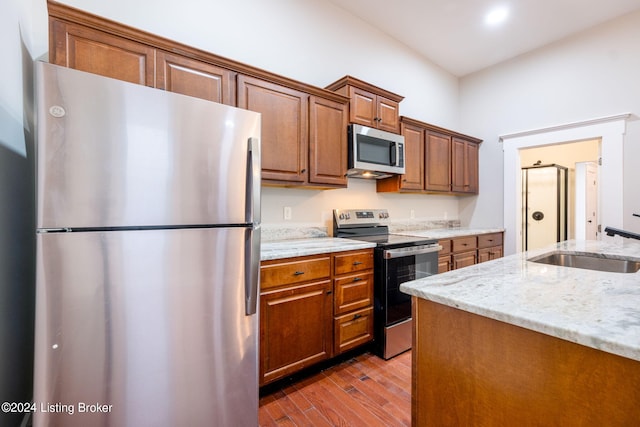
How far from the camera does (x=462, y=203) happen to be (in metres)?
4.36

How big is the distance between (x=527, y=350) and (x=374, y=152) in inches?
85.6

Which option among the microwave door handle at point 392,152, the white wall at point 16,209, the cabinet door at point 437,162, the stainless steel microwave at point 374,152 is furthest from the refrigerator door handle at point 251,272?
the cabinet door at point 437,162

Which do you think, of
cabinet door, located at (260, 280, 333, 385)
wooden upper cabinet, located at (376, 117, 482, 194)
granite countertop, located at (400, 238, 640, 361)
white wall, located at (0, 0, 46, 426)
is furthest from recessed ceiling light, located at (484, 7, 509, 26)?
white wall, located at (0, 0, 46, 426)

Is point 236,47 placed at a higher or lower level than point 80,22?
higher

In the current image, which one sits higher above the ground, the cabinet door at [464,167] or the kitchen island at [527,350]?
the cabinet door at [464,167]

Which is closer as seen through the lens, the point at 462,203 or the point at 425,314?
the point at 425,314

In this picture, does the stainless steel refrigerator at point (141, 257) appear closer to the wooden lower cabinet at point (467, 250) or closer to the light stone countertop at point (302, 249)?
the light stone countertop at point (302, 249)

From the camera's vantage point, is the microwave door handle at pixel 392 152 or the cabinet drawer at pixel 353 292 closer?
the cabinet drawer at pixel 353 292

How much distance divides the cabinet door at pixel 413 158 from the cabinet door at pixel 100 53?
7.95 feet

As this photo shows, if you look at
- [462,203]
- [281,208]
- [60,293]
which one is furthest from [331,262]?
[462,203]

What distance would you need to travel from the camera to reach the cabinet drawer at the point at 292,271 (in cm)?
173

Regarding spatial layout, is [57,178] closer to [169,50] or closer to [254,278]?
[254,278]

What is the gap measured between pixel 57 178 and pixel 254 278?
84cm

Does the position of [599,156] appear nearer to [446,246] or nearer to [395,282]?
[446,246]
